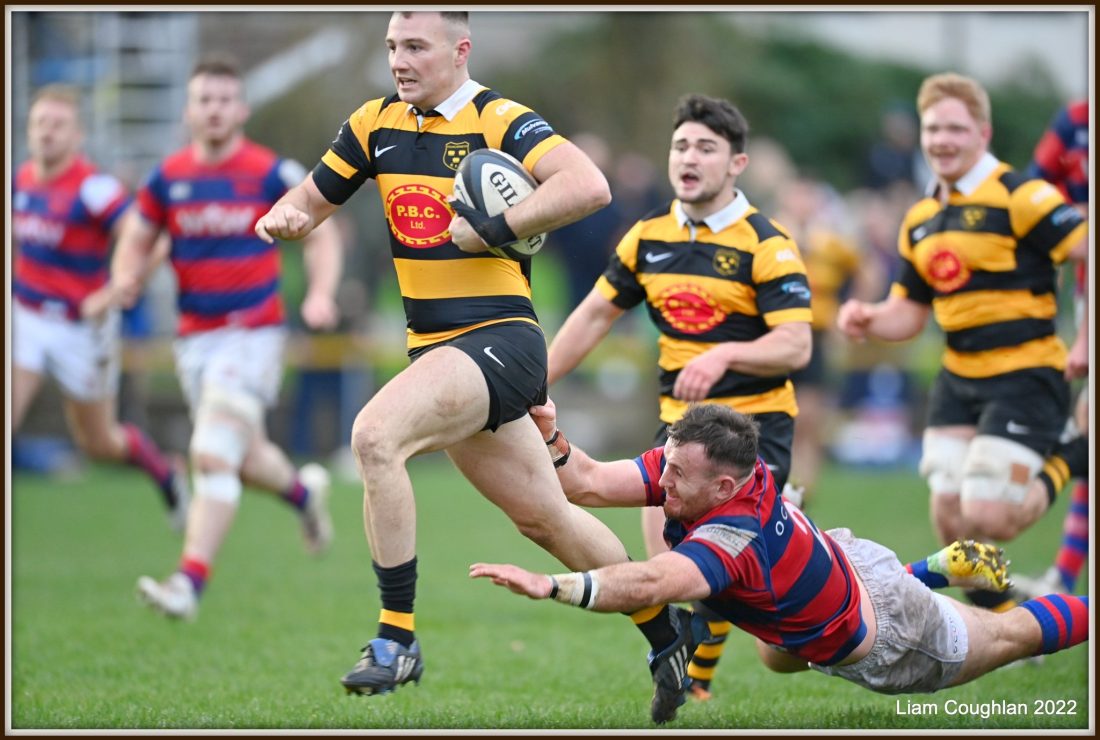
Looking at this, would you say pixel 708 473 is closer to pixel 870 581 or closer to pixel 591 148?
pixel 870 581

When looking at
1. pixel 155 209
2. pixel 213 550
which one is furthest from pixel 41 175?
pixel 213 550

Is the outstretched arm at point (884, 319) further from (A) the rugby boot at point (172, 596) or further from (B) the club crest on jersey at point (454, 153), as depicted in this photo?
(A) the rugby boot at point (172, 596)

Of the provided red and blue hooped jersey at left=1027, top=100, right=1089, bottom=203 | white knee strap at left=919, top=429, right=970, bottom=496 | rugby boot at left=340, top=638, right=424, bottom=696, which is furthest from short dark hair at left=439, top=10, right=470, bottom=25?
red and blue hooped jersey at left=1027, top=100, right=1089, bottom=203

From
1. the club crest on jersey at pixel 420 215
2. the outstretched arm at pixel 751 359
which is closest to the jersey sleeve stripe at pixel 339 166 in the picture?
the club crest on jersey at pixel 420 215

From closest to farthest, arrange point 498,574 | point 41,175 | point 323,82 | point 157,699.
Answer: point 498,574, point 157,699, point 41,175, point 323,82

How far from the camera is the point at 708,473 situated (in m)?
4.95

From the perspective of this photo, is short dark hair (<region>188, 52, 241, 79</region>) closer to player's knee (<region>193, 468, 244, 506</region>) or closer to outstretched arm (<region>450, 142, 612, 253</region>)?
player's knee (<region>193, 468, 244, 506</region>)

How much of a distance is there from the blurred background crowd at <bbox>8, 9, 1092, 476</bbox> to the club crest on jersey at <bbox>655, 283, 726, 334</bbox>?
696 centimetres

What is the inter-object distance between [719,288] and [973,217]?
1.49 meters

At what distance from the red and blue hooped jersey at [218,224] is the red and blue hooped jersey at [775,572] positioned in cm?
432

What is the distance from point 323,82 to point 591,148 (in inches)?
219

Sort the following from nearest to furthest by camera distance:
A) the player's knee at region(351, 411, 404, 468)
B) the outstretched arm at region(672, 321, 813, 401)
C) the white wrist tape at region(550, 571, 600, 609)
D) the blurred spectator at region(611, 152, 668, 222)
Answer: the white wrist tape at region(550, 571, 600, 609) < the player's knee at region(351, 411, 404, 468) < the outstretched arm at region(672, 321, 813, 401) < the blurred spectator at region(611, 152, 668, 222)

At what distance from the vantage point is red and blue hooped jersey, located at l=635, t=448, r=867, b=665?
484 centimetres

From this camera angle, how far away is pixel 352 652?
736 cm
